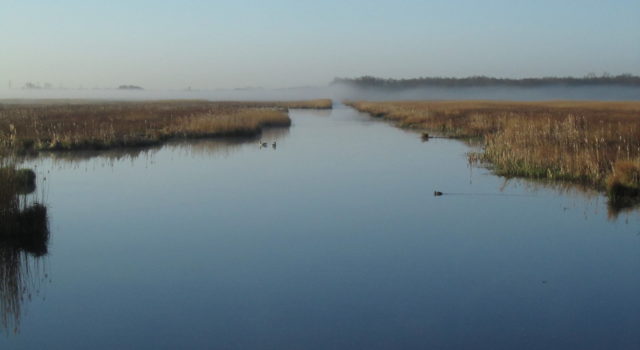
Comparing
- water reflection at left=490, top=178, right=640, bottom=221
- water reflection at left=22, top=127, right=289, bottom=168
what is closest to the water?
water reflection at left=490, top=178, right=640, bottom=221

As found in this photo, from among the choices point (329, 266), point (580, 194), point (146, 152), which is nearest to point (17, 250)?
point (329, 266)

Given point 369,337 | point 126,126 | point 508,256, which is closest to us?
point 369,337

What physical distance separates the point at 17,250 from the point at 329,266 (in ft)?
11.4

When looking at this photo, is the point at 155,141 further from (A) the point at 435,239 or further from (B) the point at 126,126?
(A) the point at 435,239

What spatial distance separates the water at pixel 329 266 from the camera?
15.6 feet

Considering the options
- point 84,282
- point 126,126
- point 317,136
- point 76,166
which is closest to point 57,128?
point 126,126

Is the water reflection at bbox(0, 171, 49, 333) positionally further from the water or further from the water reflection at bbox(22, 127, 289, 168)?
the water reflection at bbox(22, 127, 289, 168)

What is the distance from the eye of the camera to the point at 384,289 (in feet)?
18.9

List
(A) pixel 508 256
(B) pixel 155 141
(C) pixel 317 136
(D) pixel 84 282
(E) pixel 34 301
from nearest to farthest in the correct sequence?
1. (E) pixel 34 301
2. (D) pixel 84 282
3. (A) pixel 508 256
4. (B) pixel 155 141
5. (C) pixel 317 136

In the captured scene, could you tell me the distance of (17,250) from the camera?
22.8 feet

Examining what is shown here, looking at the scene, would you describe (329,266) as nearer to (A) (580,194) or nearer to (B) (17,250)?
(B) (17,250)

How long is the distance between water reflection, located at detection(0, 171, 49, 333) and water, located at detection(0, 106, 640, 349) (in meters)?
0.10

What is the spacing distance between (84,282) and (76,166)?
339 inches

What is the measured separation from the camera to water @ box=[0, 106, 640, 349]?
4766mm
